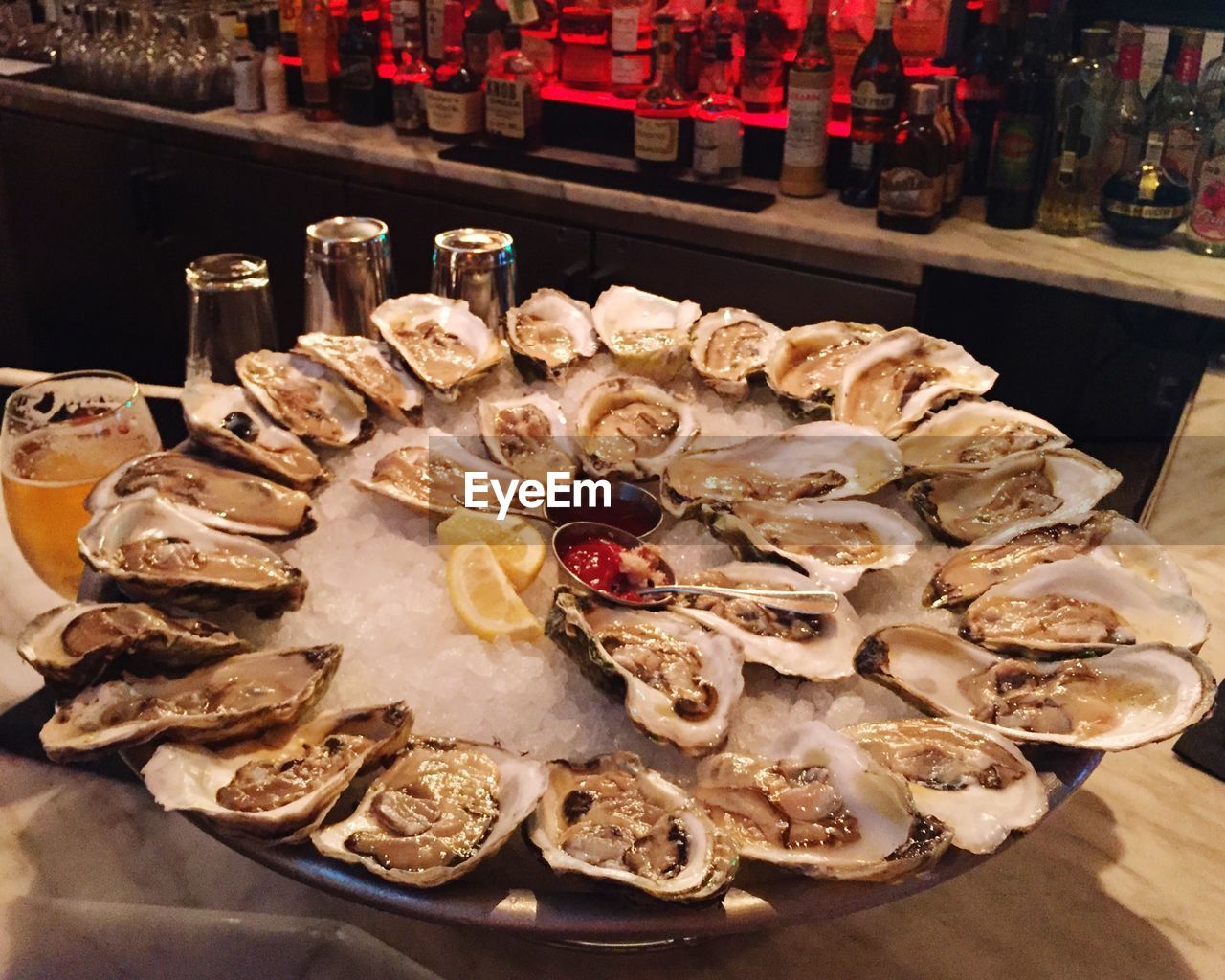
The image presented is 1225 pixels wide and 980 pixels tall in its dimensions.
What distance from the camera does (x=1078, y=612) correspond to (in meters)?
0.88

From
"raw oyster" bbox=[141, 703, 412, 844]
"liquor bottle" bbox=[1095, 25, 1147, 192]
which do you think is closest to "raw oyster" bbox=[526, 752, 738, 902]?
"raw oyster" bbox=[141, 703, 412, 844]

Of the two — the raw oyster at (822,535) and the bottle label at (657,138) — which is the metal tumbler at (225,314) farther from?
the bottle label at (657,138)

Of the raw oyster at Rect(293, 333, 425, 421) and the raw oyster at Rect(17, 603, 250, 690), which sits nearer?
the raw oyster at Rect(17, 603, 250, 690)

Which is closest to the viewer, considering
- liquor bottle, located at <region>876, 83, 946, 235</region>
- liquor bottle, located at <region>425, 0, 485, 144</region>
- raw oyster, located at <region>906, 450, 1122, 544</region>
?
raw oyster, located at <region>906, 450, 1122, 544</region>

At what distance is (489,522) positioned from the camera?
99 centimetres

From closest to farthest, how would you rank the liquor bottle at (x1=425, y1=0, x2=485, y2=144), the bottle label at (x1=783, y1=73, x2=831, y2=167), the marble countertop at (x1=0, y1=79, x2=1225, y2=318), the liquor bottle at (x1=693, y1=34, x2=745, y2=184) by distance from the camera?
1. the marble countertop at (x1=0, y1=79, x2=1225, y2=318)
2. the bottle label at (x1=783, y1=73, x2=831, y2=167)
3. the liquor bottle at (x1=693, y1=34, x2=745, y2=184)
4. the liquor bottle at (x1=425, y1=0, x2=485, y2=144)

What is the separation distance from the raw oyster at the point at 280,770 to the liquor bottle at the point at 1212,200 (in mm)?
1921

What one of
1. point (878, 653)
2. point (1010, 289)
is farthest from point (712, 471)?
point (1010, 289)

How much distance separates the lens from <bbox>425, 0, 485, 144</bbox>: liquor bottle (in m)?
2.65

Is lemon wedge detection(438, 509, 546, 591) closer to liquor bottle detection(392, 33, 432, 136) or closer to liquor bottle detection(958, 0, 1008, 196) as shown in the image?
liquor bottle detection(958, 0, 1008, 196)

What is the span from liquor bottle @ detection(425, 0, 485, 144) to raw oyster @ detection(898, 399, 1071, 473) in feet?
6.19

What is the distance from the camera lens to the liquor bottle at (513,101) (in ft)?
8.36

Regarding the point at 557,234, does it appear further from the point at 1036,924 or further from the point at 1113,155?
the point at 1036,924

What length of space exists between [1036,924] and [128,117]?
10.7 ft
